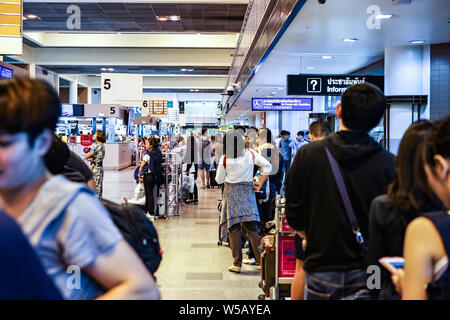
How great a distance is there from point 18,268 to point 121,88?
17502 millimetres

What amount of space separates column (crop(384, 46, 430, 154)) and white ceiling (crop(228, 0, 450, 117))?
0.27 metres

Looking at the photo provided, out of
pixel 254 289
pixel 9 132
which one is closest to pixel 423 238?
pixel 9 132

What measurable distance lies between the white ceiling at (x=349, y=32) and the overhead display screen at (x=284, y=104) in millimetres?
3149

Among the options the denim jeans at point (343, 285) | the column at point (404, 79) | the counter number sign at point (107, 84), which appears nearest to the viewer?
the denim jeans at point (343, 285)

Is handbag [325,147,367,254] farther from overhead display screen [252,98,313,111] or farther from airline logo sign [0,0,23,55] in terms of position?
overhead display screen [252,98,313,111]

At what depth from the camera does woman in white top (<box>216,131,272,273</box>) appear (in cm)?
657

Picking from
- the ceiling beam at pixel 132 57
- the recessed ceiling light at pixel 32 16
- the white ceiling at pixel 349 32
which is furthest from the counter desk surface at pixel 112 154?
the white ceiling at pixel 349 32

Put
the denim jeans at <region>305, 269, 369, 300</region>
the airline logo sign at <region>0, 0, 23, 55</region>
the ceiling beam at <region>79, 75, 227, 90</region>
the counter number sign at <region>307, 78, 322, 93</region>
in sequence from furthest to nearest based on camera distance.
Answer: the ceiling beam at <region>79, 75, 227, 90</region> < the counter number sign at <region>307, 78, 322, 93</region> < the airline logo sign at <region>0, 0, 23, 55</region> < the denim jeans at <region>305, 269, 369, 300</region>

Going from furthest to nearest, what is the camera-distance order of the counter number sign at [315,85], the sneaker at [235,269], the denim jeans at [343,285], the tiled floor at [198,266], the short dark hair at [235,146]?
the counter number sign at [315,85] < the sneaker at [235,269] < the short dark hair at [235,146] < the tiled floor at [198,266] < the denim jeans at [343,285]

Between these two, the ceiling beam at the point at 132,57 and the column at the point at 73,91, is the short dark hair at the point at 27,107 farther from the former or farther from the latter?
the column at the point at 73,91

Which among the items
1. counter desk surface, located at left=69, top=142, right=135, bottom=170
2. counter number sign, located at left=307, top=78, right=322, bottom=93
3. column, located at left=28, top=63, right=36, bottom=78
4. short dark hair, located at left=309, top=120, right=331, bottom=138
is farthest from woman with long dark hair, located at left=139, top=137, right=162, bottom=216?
column, located at left=28, top=63, right=36, bottom=78

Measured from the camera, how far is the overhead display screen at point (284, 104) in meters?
16.3

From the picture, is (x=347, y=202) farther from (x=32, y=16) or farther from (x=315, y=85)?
(x=32, y=16)
